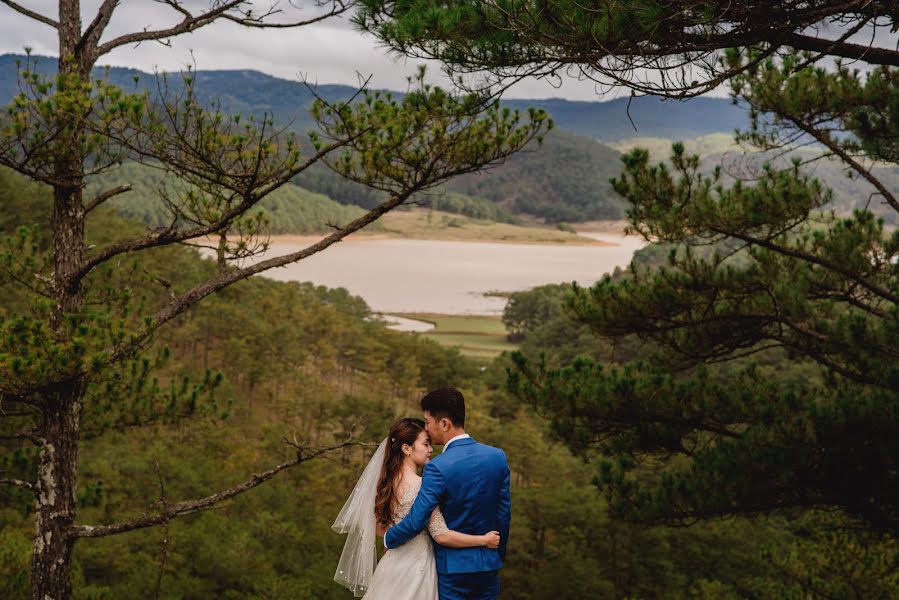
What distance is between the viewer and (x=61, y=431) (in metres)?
4.96

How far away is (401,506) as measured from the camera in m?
3.10

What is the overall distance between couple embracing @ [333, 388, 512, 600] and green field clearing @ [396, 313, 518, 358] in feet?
175

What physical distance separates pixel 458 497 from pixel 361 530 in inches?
27.6

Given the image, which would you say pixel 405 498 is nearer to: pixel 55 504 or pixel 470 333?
pixel 55 504

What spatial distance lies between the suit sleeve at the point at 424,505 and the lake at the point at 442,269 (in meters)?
67.0

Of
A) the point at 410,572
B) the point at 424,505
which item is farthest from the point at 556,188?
the point at 424,505

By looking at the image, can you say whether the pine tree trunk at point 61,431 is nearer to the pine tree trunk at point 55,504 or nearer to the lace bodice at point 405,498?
the pine tree trunk at point 55,504

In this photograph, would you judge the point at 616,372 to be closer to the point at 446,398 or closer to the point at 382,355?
the point at 446,398

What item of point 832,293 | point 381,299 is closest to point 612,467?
point 832,293

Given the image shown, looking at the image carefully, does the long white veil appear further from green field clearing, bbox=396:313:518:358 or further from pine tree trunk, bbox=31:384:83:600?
green field clearing, bbox=396:313:518:358

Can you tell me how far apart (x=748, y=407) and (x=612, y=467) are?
130 cm

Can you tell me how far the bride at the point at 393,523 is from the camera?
2971 millimetres

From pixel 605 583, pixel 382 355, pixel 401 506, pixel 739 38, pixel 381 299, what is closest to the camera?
pixel 401 506

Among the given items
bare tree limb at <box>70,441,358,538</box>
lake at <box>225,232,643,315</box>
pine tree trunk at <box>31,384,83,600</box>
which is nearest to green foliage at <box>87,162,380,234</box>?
lake at <box>225,232,643,315</box>
